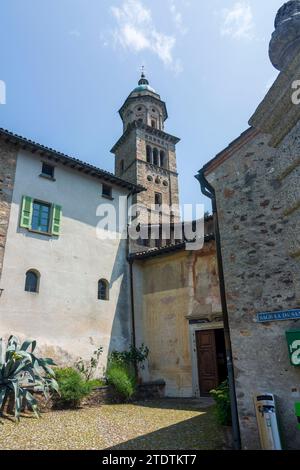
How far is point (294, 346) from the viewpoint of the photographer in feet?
15.1

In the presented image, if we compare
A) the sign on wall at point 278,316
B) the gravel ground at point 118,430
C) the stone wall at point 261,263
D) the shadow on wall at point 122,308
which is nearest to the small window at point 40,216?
the shadow on wall at point 122,308

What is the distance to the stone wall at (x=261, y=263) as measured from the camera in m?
4.54

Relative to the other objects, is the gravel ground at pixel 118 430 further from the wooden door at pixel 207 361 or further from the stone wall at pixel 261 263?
the wooden door at pixel 207 361

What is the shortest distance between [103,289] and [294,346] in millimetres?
9120

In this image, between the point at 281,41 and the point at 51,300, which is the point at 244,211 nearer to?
the point at 281,41

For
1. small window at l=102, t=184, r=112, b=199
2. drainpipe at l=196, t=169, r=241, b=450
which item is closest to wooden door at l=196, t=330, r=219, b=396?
drainpipe at l=196, t=169, r=241, b=450

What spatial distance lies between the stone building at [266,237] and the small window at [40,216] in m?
7.48

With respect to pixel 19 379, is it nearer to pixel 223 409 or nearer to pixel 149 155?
pixel 223 409

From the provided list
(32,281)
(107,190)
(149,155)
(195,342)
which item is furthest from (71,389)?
(149,155)

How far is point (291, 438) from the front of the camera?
447cm

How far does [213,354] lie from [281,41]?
9.47 meters

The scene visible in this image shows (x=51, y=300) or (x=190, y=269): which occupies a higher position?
(x=190, y=269)

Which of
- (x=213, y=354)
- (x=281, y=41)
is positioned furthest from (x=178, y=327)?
(x=281, y=41)

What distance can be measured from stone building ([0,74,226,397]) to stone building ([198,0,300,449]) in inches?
230
